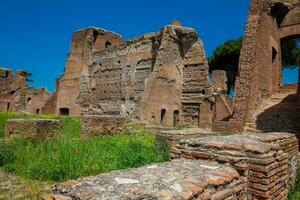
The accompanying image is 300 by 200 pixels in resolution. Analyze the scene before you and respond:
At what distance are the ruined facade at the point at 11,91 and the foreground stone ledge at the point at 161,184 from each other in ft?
111

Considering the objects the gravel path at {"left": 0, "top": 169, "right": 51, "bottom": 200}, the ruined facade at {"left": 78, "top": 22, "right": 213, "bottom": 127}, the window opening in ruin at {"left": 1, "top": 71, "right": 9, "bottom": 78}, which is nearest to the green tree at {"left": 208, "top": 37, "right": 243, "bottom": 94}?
the ruined facade at {"left": 78, "top": 22, "right": 213, "bottom": 127}

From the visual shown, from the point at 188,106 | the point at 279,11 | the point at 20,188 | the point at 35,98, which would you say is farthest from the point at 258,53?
the point at 35,98

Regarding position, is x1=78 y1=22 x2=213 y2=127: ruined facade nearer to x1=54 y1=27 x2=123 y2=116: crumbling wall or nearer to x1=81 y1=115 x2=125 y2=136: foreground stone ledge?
x1=81 y1=115 x2=125 y2=136: foreground stone ledge

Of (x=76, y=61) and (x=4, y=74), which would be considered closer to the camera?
(x=76, y=61)

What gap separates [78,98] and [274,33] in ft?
52.2

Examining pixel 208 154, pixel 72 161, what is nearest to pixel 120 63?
pixel 72 161

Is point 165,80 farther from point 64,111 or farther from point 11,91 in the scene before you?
point 11,91

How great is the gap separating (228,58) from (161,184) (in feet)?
125

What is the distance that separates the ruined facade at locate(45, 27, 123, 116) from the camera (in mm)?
26031

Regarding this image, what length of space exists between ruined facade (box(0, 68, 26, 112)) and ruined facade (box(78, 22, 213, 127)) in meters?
16.9

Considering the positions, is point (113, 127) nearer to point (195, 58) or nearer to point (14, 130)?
point (14, 130)

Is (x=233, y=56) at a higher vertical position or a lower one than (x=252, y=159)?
higher

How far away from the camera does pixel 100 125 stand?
12711 mm

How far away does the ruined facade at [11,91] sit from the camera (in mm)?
33906
